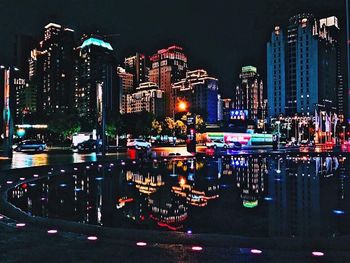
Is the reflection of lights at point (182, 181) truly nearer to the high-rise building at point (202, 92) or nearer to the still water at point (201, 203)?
the still water at point (201, 203)

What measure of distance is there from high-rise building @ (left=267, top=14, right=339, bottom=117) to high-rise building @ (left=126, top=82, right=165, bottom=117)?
47826 mm

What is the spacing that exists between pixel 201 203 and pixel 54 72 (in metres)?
158

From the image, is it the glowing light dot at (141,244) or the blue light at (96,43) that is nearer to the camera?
the glowing light dot at (141,244)

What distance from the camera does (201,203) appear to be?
10.2 meters

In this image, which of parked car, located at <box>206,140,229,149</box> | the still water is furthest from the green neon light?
parked car, located at <box>206,140,229,149</box>

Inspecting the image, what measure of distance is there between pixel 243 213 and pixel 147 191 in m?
4.09

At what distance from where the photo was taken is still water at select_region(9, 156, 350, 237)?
780 centimetres

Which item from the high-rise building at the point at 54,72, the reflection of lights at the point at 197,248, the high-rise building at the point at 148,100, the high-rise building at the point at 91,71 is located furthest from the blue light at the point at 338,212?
the high-rise building at the point at 148,100

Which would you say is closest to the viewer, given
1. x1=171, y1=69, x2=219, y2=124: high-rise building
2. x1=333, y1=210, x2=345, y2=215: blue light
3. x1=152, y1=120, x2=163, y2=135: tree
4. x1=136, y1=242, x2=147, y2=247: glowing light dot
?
x1=136, y1=242, x2=147, y2=247: glowing light dot

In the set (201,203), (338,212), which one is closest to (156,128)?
(201,203)

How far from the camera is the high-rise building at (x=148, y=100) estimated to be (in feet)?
543

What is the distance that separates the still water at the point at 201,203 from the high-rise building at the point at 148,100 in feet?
479

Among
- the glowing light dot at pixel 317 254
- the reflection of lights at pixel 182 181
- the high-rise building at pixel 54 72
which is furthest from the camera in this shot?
the high-rise building at pixel 54 72

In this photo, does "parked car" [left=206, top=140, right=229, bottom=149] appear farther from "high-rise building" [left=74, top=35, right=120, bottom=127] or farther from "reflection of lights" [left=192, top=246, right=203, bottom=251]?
"high-rise building" [left=74, top=35, right=120, bottom=127]
